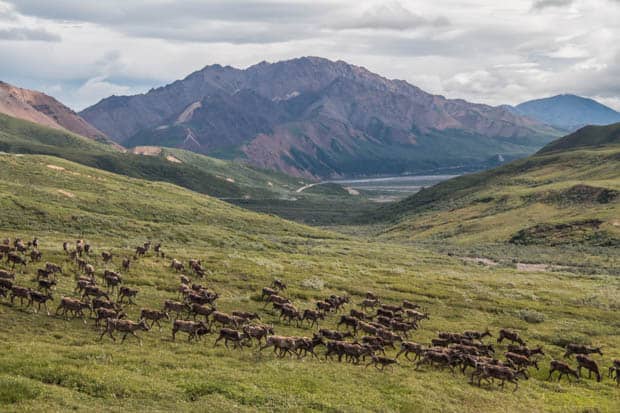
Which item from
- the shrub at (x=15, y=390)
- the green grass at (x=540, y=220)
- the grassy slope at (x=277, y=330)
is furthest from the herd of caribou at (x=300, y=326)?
the green grass at (x=540, y=220)

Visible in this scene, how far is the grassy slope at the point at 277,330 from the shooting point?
24.9m

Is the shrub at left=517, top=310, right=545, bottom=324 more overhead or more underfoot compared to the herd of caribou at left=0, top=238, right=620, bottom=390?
more underfoot

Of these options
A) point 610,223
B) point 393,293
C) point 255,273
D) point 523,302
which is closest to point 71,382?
point 255,273

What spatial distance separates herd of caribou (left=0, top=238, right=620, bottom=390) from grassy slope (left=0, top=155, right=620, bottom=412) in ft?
3.11

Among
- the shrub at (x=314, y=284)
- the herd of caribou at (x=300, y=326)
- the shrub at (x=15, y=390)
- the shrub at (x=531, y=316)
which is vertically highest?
the shrub at (x=15, y=390)

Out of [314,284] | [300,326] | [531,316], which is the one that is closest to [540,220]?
[531,316]

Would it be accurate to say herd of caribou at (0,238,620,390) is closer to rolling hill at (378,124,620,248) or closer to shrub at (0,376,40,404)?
shrub at (0,376,40,404)

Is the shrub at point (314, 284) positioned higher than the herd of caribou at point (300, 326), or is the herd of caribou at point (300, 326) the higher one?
the herd of caribou at point (300, 326)

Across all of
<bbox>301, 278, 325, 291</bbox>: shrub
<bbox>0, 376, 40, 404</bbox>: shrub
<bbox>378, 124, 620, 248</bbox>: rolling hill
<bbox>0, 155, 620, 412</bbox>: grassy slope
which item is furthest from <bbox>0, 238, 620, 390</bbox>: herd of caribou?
<bbox>378, 124, 620, 248</bbox>: rolling hill

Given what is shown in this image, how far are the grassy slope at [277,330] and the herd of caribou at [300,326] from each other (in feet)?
3.11

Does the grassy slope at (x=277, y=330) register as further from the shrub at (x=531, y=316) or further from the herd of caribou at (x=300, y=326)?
the herd of caribou at (x=300, y=326)

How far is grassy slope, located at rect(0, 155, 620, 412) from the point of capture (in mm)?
24891

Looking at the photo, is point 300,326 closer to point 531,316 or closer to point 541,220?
point 531,316

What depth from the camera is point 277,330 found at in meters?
39.2
